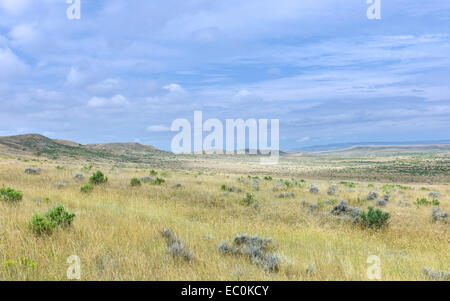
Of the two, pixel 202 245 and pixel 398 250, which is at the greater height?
pixel 202 245

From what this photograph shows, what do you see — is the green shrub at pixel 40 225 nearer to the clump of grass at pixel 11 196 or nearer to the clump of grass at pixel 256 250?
the clump of grass at pixel 256 250

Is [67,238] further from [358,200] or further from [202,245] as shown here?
[358,200]

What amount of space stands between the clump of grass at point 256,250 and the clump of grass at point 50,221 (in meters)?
3.61

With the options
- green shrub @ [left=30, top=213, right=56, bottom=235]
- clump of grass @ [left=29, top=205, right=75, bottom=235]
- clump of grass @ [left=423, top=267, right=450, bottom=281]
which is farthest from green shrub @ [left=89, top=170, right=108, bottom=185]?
clump of grass @ [left=423, top=267, right=450, bottom=281]

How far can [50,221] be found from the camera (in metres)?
6.18

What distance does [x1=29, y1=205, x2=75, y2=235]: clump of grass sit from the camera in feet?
19.3

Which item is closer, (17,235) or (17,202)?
(17,235)

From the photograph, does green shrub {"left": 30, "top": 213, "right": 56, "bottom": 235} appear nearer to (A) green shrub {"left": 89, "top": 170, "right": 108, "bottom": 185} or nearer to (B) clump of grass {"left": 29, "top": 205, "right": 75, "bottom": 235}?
(B) clump of grass {"left": 29, "top": 205, "right": 75, "bottom": 235}

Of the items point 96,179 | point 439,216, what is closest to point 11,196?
point 96,179

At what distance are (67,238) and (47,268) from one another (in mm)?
1233

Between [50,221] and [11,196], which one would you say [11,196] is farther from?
[50,221]

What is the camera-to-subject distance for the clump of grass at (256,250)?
4874 millimetres
